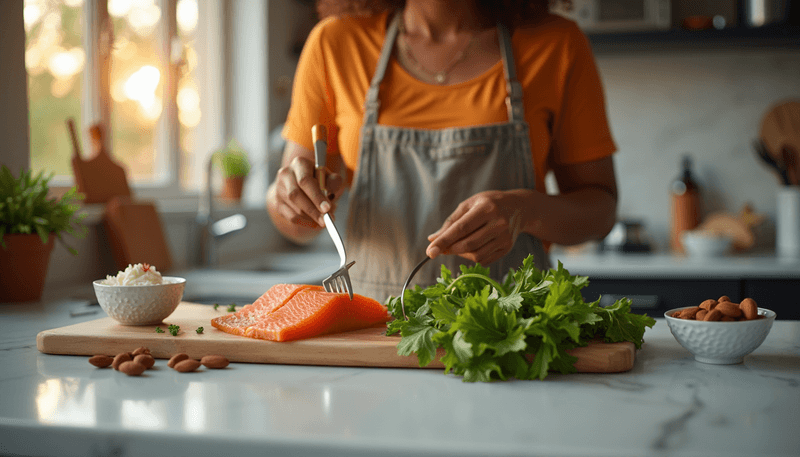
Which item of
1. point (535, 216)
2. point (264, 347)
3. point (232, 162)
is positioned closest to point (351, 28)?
point (535, 216)

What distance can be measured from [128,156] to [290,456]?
210 cm

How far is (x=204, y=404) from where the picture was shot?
2.57 feet

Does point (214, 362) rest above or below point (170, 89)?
below

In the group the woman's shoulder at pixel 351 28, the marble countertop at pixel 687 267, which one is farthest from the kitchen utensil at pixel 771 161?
the woman's shoulder at pixel 351 28

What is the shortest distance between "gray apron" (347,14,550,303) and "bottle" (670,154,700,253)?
65.0 inches

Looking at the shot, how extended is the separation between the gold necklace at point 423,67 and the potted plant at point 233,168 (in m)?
1.39

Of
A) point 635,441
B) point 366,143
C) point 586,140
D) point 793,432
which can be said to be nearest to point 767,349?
point 793,432

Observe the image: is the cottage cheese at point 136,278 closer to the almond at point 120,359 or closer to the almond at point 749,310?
the almond at point 120,359

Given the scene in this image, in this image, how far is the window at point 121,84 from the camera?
209 centimetres

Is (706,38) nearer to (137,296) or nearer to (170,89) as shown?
(170,89)

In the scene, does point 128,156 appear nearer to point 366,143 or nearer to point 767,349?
point 366,143

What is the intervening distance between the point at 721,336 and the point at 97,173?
1.80m

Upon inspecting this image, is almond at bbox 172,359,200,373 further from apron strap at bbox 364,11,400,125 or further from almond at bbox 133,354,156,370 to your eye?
apron strap at bbox 364,11,400,125

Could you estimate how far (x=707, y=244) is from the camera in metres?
2.65
